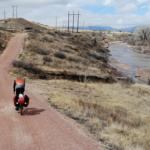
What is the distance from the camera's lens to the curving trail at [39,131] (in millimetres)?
13641

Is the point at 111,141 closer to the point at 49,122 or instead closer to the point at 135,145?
the point at 135,145

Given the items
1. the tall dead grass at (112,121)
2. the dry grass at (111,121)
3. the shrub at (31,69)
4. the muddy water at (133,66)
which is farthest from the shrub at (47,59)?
the muddy water at (133,66)

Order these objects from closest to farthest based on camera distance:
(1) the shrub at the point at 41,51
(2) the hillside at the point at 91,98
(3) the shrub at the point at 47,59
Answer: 1. (2) the hillside at the point at 91,98
2. (3) the shrub at the point at 47,59
3. (1) the shrub at the point at 41,51

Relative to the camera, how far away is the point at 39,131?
50.1 ft

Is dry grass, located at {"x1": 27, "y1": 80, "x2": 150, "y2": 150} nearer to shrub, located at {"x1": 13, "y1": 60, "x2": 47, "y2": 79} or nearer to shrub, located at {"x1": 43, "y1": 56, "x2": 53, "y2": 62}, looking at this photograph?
shrub, located at {"x1": 13, "y1": 60, "x2": 47, "y2": 79}

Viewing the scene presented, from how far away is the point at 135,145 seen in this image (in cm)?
1481

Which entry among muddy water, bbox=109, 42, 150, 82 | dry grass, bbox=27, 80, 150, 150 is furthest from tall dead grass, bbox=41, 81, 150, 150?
muddy water, bbox=109, 42, 150, 82

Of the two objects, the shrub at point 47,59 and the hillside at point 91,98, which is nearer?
the hillside at point 91,98

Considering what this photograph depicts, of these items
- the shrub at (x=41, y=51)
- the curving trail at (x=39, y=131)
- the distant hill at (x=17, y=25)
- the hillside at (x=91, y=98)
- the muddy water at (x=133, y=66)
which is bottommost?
the muddy water at (x=133, y=66)

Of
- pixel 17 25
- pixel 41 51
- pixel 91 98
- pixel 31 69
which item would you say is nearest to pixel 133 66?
pixel 41 51

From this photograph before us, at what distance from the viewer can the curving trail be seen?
1364 cm

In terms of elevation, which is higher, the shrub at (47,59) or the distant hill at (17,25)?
the distant hill at (17,25)

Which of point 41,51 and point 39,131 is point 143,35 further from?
point 39,131

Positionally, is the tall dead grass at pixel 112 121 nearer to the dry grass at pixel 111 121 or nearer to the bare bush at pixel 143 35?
the dry grass at pixel 111 121
